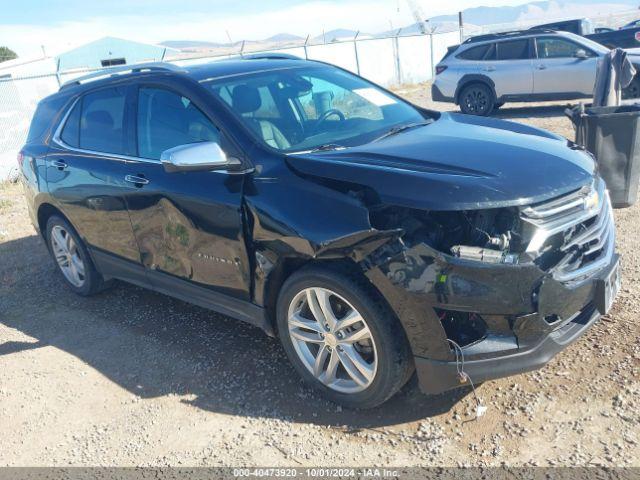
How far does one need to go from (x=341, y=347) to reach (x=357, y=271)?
1.56 feet

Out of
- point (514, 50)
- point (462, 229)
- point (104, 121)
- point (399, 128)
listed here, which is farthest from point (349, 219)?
point (514, 50)

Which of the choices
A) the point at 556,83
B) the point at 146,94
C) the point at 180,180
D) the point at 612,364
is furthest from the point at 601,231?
the point at 556,83

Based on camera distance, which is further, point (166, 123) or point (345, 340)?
point (166, 123)

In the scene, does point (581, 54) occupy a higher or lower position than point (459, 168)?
higher

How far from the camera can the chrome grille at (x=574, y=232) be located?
8.64ft

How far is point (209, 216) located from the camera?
3451 millimetres

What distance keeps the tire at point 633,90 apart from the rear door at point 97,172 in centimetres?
1071

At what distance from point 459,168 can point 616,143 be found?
320 centimetres

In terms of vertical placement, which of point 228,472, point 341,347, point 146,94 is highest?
point 146,94

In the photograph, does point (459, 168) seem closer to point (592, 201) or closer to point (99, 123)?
point (592, 201)

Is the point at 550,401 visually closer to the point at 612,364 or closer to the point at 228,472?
the point at 612,364

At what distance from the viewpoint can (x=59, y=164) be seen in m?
4.81

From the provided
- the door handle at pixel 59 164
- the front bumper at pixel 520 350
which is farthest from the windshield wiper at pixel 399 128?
the door handle at pixel 59 164

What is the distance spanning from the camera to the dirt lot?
2.85m
